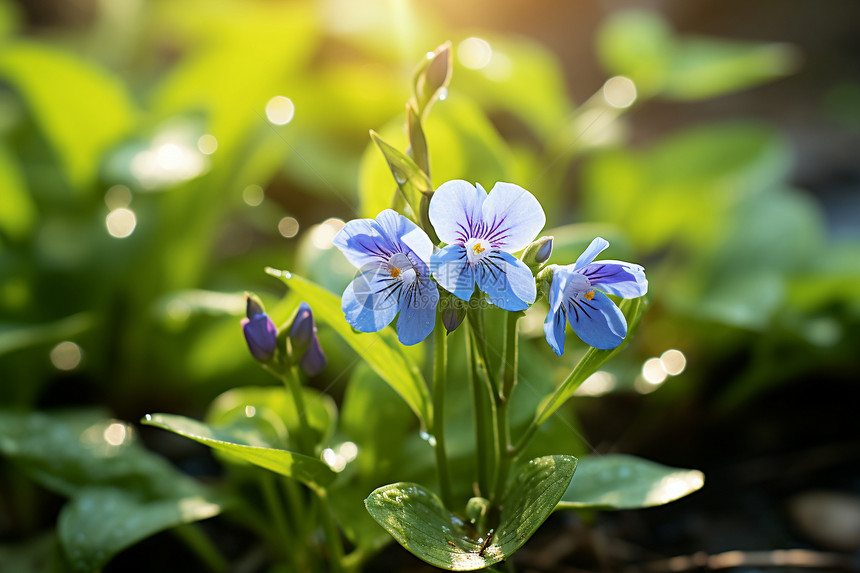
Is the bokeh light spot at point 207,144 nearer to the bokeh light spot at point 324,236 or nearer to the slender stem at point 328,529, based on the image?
the bokeh light spot at point 324,236

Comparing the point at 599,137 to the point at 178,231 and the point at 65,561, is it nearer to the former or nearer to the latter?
the point at 178,231

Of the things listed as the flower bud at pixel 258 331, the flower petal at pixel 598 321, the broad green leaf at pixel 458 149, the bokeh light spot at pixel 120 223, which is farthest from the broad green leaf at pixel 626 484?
the bokeh light spot at pixel 120 223

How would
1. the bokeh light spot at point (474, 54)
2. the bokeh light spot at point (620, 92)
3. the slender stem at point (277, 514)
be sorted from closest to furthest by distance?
the slender stem at point (277, 514) < the bokeh light spot at point (474, 54) < the bokeh light spot at point (620, 92)

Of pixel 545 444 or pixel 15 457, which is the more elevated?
pixel 545 444

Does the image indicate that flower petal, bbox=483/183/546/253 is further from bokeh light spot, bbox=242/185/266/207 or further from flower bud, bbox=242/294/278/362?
bokeh light spot, bbox=242/185/266/207

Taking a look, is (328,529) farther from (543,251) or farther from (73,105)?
(73,105)

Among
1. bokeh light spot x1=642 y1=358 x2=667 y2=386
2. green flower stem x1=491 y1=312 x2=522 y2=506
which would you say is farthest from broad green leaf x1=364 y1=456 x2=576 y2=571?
bokeh light spot x1=642 y1=358 x2=667 y2=386

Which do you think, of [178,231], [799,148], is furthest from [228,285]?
[799,148]
